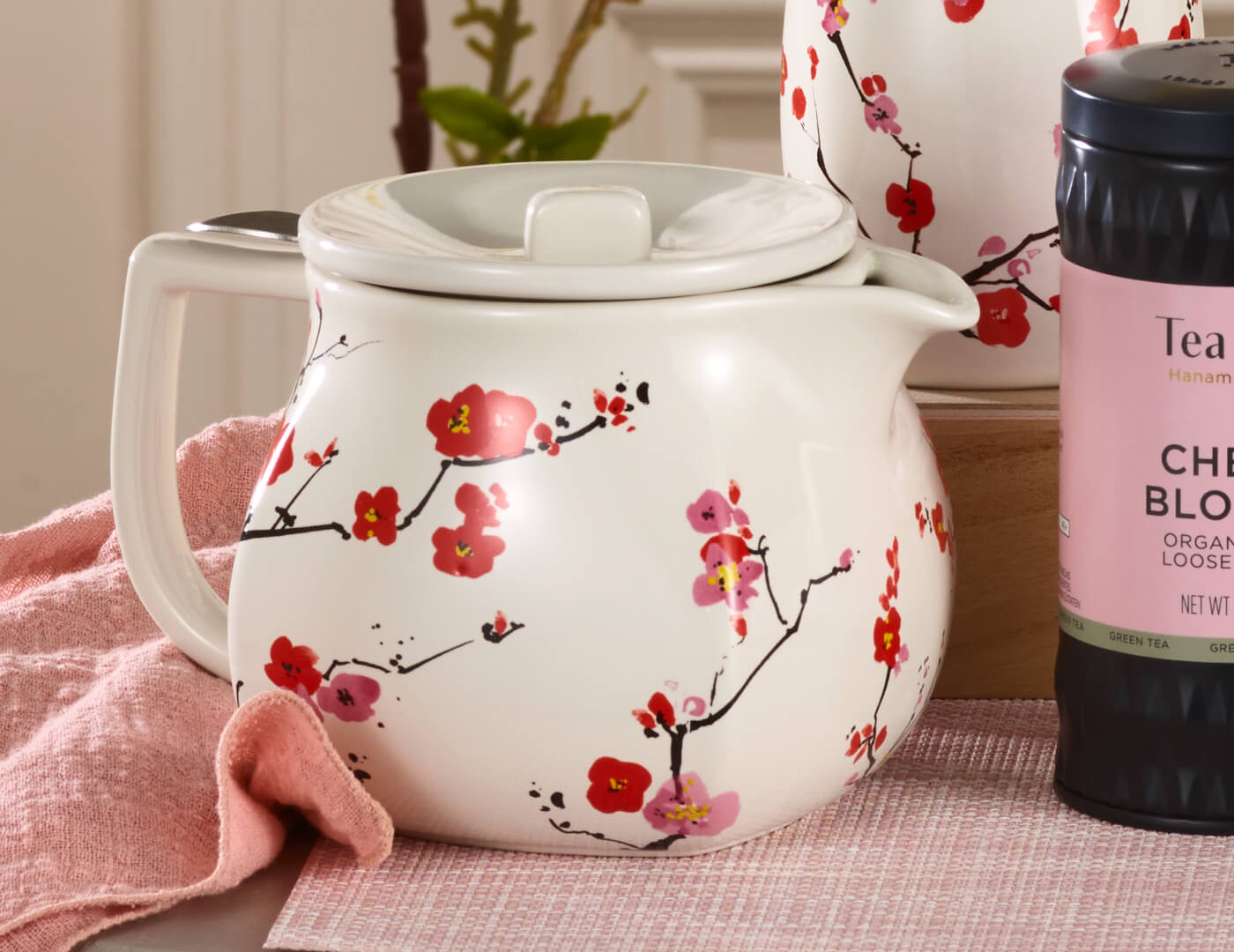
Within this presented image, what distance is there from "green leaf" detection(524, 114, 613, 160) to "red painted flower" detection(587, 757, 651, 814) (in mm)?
1018

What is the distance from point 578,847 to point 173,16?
137 centimetres

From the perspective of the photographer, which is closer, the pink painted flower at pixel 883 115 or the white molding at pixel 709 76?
the pink painted flower at pixel 883 115

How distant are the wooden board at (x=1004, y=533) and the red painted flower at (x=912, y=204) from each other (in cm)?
6

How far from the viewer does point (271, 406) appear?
1.76m

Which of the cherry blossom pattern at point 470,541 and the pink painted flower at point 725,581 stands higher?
the cherry blossom pattern at point 470,541

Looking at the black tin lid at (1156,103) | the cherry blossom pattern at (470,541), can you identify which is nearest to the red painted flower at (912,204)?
the black tin lid at (1156,103)

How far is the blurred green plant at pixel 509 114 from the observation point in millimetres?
1369

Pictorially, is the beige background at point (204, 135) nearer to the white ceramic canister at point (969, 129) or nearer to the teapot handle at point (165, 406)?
the white ceramic canister at point (969, 129)

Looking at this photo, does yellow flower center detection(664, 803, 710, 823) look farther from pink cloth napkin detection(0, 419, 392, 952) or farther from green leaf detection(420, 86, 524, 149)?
green leaf detection(420, 86, 524, 149)

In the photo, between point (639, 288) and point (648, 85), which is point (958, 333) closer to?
point (639, 288)

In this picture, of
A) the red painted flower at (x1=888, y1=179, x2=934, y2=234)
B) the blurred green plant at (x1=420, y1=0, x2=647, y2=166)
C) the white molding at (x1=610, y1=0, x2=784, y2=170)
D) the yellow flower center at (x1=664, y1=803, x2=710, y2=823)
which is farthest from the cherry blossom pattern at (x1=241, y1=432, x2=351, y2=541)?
the white molding at (x1=610, y1=0, x2=784, y2=170)

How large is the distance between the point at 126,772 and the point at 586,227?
7.5 inches

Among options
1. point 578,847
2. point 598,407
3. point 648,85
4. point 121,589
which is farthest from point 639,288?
point 648,85

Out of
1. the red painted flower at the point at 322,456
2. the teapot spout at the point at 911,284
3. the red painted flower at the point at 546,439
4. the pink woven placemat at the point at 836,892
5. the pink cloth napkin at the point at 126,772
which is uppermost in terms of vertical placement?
the teapot spout at the point at 911,284
